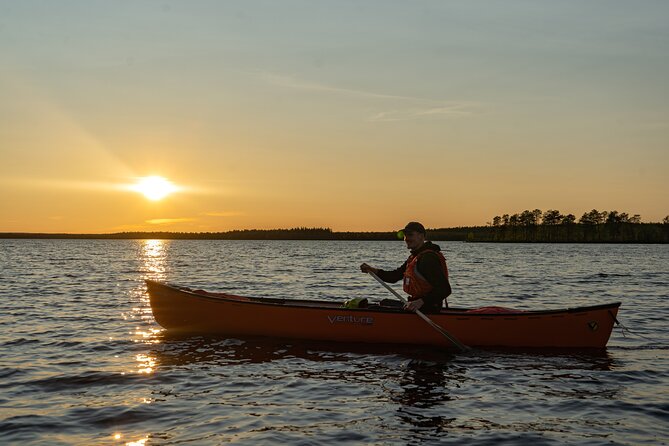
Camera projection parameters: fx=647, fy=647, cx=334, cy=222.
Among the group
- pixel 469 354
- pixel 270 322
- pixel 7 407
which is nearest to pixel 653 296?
pixel 469 354

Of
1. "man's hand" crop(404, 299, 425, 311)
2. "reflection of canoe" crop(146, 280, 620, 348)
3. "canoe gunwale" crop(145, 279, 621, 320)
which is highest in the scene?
"man's hand" crop(404, 299, 425, 311)

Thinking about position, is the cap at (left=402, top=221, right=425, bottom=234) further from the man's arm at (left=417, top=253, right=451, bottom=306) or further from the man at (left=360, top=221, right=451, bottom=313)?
the man's arm at (left=417, top=253, right=451, bottom=306)

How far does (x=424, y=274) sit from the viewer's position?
1179 centimetres

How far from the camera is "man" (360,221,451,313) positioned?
11.6 metres

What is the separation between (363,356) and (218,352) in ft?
8.73

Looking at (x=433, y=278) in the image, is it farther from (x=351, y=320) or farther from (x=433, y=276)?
(x=351, y=320)

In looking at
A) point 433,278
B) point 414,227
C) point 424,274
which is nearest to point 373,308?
point 424,274

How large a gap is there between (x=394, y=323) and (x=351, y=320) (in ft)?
2.73

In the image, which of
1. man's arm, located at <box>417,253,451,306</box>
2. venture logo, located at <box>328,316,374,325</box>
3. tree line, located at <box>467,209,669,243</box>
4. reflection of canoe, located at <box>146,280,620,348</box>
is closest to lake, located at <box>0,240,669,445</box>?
reflection of canoe, located at <box>146,280,620,348</box>

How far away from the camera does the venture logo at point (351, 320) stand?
40.3ft

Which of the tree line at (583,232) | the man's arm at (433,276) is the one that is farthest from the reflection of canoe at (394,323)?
the tree line at (583,232)

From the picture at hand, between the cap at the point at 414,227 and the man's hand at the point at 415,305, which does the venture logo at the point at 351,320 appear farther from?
the cap at the point at 414,227

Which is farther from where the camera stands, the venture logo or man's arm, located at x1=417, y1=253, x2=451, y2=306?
the venture logo

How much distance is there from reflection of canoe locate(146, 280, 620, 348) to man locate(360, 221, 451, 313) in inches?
11.4
